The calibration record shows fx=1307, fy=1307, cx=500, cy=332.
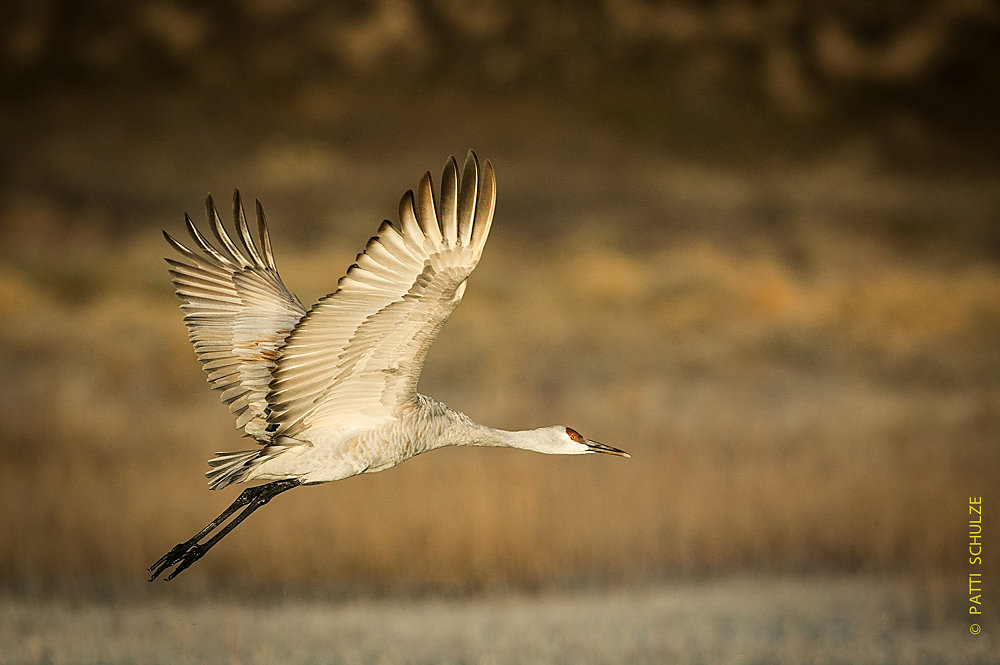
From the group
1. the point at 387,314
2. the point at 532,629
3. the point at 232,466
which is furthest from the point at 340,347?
the point at 532,629

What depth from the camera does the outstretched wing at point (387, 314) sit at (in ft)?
16.8

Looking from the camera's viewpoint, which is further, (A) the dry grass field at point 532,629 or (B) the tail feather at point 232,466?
(A) the dry grass field at point 532,629

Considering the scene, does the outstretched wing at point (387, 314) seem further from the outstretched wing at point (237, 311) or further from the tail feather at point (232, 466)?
the outstretched wing at point (237, 311)

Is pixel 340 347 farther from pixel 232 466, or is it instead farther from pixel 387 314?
pixel 232 466

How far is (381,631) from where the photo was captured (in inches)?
445

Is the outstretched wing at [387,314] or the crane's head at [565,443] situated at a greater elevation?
the outstretched wing at [387,314]

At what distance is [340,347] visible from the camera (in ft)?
18.2

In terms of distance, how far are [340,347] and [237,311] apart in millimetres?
1284

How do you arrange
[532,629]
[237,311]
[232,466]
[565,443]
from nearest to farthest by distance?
[232,466]
[565,443]
[237,311]
[532,629]

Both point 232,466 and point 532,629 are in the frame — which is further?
point 532,629

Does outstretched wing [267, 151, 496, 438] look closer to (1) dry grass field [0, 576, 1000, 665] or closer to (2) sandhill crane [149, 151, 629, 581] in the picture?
(2) sandhill crane [149, 151, 629, 581]

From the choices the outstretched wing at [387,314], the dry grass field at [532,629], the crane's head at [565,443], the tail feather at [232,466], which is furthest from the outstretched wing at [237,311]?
the dry grass field at [532,629]

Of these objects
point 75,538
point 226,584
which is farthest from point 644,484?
point 75,538

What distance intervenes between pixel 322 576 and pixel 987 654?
19.0ft
